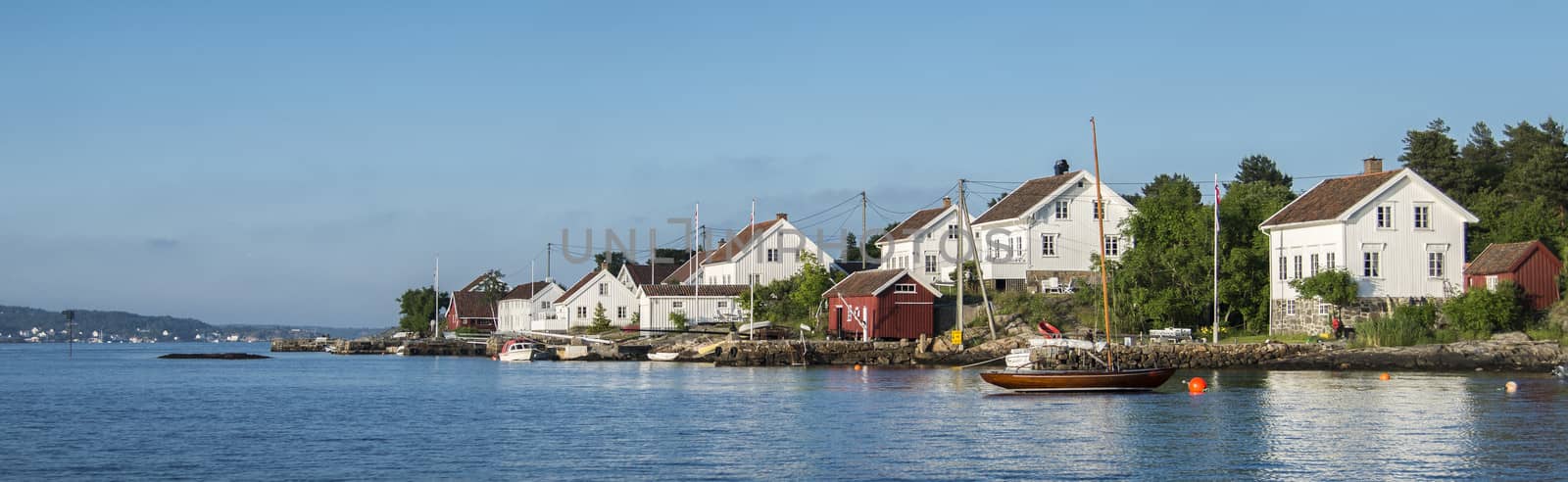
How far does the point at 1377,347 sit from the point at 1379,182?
7.47 m

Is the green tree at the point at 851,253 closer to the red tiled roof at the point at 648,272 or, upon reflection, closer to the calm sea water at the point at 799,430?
the red tiled roof at the point at 648,272

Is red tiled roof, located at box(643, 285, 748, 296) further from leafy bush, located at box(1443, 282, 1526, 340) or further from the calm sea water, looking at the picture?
leafy bush, located at box(1443, 282, 1526, 340)

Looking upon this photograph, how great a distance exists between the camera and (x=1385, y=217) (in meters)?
57.6

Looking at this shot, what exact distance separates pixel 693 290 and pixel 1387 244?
38626 millimetres

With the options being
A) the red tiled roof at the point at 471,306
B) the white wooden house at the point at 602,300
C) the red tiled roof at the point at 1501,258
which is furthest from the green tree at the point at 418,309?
the red tiled roof at the point at 1501,258

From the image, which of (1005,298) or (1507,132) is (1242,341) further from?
(1507,132)

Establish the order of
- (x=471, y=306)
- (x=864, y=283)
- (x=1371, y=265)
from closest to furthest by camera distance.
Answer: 1. (x=1371, y=265)
2. (x=864, y=283)
3. (x=471, y=306)

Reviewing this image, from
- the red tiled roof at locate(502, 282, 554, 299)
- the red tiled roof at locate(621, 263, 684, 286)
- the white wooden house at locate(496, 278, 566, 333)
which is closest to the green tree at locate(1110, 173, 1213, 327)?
the red tiled roof at locate(621, 263, 684, 286)

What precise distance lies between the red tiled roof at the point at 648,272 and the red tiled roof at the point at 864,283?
90.3 ft

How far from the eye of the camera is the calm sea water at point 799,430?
1072 inches

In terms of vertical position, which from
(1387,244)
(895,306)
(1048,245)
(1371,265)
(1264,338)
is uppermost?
(1048,245)

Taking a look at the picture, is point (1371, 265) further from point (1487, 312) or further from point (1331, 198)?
point (1487, 312)

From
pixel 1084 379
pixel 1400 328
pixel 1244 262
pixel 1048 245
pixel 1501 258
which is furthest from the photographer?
pixel 1048 245

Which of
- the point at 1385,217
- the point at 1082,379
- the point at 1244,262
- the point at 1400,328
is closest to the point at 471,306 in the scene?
the point at 1244,262
